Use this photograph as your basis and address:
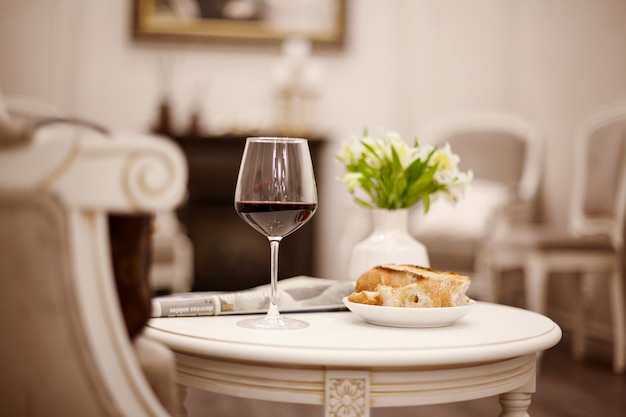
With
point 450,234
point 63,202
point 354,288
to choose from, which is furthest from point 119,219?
point 450,234

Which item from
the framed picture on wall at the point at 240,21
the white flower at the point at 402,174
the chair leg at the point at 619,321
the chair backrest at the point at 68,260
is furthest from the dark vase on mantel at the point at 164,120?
the chair backrest at the point at 68,260

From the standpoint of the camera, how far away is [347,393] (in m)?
1.06

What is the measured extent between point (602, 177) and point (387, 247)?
2551 mm

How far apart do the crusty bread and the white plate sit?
0.8 inches

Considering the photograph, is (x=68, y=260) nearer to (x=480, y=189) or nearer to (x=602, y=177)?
(x=602, y=177)

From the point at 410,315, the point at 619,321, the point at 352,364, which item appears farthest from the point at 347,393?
the point at 619,321

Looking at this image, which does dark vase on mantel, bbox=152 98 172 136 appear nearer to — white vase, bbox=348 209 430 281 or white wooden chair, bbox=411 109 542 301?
white wooden chair, bbox=411 109 542 301

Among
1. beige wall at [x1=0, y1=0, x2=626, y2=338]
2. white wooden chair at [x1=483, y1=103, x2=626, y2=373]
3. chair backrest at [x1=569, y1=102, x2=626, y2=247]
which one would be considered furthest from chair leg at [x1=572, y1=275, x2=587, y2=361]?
beige wall at [x1=0, y1=0, x2=626, y2=338]

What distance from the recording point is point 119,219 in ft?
2.51

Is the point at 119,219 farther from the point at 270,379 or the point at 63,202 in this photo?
the point at 270,379

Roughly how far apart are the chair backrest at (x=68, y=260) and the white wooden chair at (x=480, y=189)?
3.21 m

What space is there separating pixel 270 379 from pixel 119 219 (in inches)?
16.4

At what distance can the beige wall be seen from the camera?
16.6 feet

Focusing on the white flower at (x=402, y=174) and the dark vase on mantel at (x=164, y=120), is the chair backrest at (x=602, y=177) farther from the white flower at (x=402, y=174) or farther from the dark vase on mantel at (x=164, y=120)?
the dark vase on mantel at (x=164, y=120)
